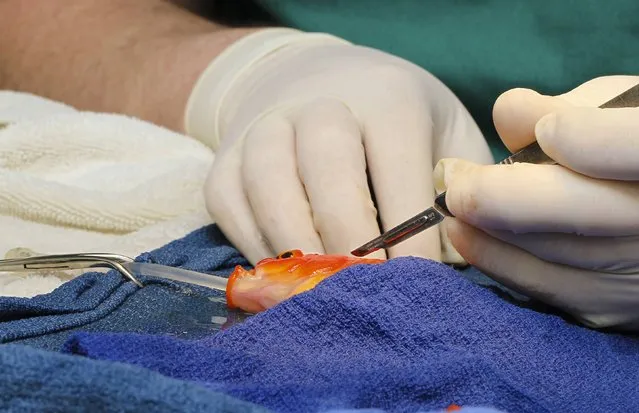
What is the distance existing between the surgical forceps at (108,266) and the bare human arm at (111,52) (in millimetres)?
471

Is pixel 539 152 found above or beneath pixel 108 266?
above

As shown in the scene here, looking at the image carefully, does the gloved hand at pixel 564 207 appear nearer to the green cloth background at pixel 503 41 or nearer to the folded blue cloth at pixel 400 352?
the folded blue cloth at pixel 400 352

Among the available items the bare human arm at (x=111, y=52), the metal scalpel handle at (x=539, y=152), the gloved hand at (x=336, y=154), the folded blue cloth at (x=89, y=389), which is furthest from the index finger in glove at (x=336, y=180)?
the bare human arm at (x=111, y=52)

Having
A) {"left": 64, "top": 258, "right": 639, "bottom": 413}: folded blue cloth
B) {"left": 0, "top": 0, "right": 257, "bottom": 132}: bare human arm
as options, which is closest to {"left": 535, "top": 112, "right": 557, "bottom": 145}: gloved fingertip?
{"left": 64, "top": 258, "right": 639, "bottom": 413}: folded blue cloth

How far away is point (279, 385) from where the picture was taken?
0.37m

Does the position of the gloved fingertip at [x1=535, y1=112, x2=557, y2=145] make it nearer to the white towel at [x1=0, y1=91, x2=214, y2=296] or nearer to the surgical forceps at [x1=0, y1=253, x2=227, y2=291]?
the surgical forceps at [x1=0, y1=253, x2=227, y2=291]

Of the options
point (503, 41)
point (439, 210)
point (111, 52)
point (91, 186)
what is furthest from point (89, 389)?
point (111, 52)

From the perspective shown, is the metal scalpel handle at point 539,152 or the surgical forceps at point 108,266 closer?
the metal scalpel handle at point 539,152

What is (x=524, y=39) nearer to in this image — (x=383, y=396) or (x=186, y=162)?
(x=186, y=162)

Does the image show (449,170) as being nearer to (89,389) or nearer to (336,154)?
(336,154)

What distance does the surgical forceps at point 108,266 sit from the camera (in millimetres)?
608

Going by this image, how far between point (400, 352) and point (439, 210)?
0.14 metres

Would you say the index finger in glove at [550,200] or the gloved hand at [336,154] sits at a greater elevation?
the index finger in glove at [550,200]

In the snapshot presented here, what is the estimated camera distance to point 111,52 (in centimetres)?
123
